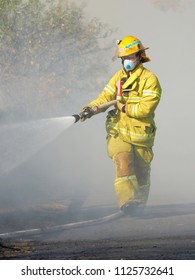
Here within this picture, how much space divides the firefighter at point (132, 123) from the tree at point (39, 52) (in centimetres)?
1281

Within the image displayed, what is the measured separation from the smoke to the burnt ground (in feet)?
88.0

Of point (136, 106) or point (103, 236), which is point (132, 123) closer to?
point (136, 106)

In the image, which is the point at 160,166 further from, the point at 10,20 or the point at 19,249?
the point at 19,249

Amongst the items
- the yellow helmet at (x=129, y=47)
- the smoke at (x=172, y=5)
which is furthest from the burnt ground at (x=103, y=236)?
the smoke at (x=172, y=5)

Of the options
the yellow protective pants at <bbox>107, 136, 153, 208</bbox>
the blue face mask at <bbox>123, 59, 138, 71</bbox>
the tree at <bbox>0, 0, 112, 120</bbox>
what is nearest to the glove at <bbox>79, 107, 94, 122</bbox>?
the yellow protective pants at <bbox>107, 136, 153, 208</bbox>

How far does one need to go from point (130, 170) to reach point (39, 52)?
15.0m

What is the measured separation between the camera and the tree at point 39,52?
24.0 metres

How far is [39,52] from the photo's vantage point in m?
24.6

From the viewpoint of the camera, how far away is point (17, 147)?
12070 mm

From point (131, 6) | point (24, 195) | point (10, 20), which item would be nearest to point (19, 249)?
point (24, 195)

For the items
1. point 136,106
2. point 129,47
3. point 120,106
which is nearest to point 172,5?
point 129,47

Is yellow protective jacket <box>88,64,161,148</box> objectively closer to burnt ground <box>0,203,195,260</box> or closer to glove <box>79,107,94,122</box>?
glove <box>79,107,94,122</box>

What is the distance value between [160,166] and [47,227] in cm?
1027
